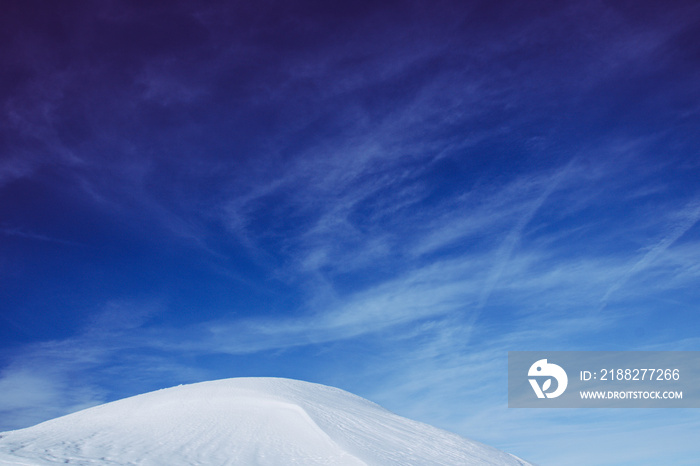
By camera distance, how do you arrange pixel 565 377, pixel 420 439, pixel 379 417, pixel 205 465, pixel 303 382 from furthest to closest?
pixel 303 382
pixel 565 377
pixel 379 417
pixel 420 439
pixel 205 465

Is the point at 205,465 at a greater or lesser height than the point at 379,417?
lesser

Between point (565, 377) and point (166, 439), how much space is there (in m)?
24.6

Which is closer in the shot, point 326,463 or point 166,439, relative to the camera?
point 326,463

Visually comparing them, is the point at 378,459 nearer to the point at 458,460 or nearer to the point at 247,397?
the point at 458,460

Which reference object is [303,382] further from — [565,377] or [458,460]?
[565,377]

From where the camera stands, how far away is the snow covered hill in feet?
50.7

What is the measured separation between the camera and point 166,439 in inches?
701

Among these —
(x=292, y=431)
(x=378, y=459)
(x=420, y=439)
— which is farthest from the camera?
(x=420, y=439)

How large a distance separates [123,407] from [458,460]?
18.3 meters

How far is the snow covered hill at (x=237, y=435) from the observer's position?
15461 millimetres

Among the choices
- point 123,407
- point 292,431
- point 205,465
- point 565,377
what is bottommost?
point 205,465

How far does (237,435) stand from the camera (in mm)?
19000

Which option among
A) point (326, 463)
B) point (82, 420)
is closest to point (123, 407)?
point (82, 420)

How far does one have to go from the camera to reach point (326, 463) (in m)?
16.1
